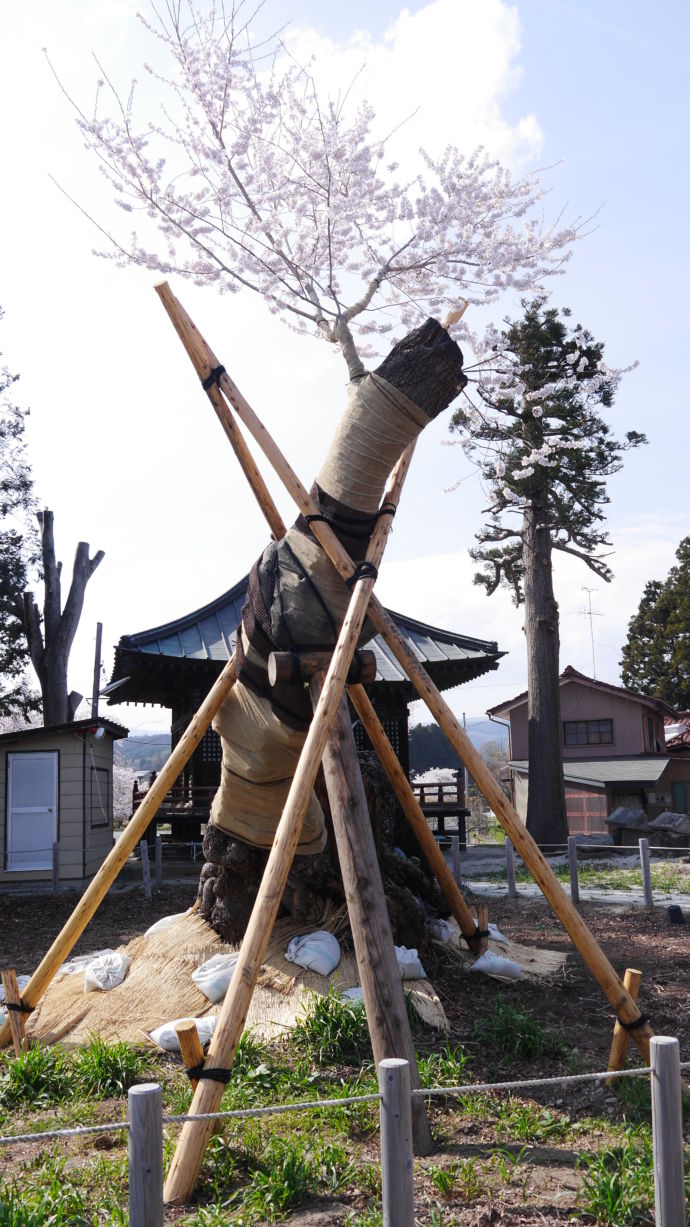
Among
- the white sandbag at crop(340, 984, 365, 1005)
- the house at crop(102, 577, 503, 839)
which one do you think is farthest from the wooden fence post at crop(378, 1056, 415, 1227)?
the house at crop(102, 577, 503, 839)

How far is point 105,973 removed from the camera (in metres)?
6.33

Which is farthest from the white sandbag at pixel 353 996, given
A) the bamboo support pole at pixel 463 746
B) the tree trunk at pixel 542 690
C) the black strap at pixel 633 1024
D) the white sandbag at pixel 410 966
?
the tree trunk at pixel 542 690

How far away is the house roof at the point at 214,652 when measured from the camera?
15.6 m

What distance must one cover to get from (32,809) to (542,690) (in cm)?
1189

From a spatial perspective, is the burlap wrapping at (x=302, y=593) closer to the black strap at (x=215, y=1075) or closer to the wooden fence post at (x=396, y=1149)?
the black strap at (x=215, y=1075)

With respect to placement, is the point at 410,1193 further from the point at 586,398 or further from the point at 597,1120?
the point at 586,398

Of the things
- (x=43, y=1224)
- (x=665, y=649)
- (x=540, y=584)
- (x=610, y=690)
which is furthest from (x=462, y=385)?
(x=665, y=649)

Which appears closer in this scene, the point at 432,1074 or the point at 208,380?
the point at 432,1074

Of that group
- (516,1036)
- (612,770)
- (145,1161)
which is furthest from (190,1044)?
(612,770)

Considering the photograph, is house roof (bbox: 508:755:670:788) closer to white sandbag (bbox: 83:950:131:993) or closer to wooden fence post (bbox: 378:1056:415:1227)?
white sandbag (bbox: 83:950:131:993)

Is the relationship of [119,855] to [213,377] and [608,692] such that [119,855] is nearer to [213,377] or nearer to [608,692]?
[213,377]

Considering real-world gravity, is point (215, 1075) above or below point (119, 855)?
below

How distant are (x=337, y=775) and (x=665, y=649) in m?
34.6

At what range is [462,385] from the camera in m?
5.16
